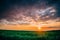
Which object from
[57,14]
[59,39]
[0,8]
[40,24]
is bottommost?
[59,39]

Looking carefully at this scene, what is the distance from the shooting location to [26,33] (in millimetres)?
1803

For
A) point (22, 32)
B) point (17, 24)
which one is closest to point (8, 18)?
point (17, 24)

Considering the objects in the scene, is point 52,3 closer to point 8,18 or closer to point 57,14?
point 57,14

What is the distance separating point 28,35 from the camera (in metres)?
1.81

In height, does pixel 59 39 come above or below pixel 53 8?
below

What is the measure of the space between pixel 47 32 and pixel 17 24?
1.50 ft

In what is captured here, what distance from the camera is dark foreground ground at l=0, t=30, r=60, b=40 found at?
5.86 ft

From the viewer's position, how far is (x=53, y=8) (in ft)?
5.94

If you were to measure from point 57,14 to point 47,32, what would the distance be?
0.99ft

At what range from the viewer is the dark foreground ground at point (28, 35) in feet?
5.86

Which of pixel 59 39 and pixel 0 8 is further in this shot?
pixel 0 8

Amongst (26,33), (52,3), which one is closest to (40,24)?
(26,33)

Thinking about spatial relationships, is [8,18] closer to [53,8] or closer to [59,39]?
[53,8]

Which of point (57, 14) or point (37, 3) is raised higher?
point (37, 3)
